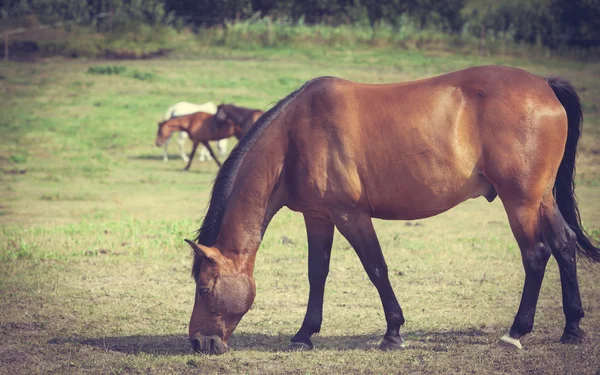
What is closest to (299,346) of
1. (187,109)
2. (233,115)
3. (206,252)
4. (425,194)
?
(206,252)

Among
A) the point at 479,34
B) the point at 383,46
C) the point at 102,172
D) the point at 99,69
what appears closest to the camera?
the point at 102,172

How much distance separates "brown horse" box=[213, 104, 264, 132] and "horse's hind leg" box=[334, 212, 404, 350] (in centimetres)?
1274

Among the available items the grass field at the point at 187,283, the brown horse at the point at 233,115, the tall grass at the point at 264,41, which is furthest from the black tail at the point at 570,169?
the tall grass at the point at 264,41

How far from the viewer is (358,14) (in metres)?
38.8

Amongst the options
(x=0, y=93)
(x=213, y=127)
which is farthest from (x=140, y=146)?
(x=0, y=93)

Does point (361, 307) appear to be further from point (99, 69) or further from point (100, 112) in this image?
point (99, 69)

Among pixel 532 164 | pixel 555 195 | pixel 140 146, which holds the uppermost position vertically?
pixel 532 164

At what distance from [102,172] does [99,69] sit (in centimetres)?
955

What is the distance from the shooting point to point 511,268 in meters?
9.05

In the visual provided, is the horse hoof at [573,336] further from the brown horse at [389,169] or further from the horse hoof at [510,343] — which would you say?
the horse hoof at [510,343]

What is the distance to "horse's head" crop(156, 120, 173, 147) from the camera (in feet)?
64.4

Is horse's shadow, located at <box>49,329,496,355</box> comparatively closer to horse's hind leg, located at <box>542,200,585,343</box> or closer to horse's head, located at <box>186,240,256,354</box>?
horse's head, located at <box>186,240,256,354</box>

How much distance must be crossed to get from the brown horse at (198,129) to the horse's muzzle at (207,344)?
13148 mm

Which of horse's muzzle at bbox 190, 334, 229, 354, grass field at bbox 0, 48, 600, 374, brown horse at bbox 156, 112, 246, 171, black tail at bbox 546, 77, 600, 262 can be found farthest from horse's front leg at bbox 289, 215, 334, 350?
brown horse at bbox 156, 112, 246, 171
